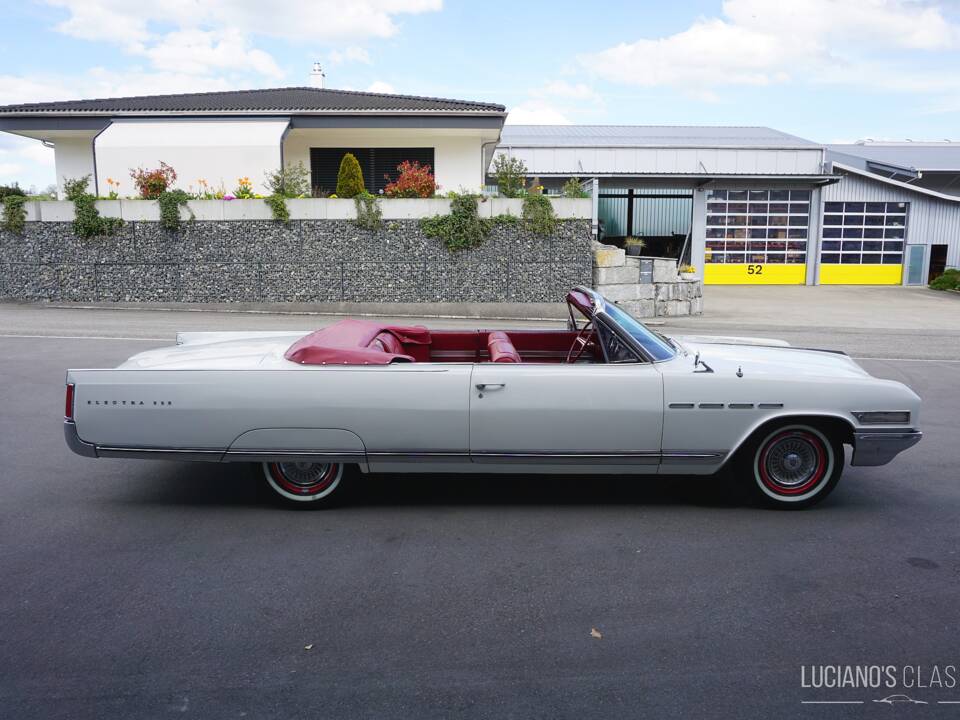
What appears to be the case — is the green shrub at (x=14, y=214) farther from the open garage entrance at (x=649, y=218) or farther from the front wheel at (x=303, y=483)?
the open garage entrance at (x=649, y=218)

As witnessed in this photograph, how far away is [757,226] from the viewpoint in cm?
3244

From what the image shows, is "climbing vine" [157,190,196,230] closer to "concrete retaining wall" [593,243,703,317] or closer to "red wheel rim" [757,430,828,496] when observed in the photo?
"concrete retaining wall" [593,243,703,317]

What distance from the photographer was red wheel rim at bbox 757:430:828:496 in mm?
4832

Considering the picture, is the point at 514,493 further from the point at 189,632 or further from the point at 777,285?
the point at 777,285

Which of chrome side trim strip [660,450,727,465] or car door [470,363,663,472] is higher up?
car door [470,363,663,472]

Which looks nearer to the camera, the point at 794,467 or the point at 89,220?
the point at 794,467

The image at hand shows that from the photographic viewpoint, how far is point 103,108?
21906mm

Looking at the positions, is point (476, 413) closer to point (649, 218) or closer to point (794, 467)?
point (794, 467)

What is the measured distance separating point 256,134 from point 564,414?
721 inches

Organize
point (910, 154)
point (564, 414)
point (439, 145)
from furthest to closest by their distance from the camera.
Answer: point (910, 154), point (439, 145), point (564, 414)

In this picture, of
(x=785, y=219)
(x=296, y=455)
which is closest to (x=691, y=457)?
(x=296, y=455)

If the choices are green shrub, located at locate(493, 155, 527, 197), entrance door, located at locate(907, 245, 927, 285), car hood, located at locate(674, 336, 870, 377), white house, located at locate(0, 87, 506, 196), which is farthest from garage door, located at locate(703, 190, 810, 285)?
car hood, located at locate(674, 336, 870, 377)

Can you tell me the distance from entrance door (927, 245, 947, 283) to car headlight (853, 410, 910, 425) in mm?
32088

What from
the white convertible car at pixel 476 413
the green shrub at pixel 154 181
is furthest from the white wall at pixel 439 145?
the white convertible car at pixel 476 413
